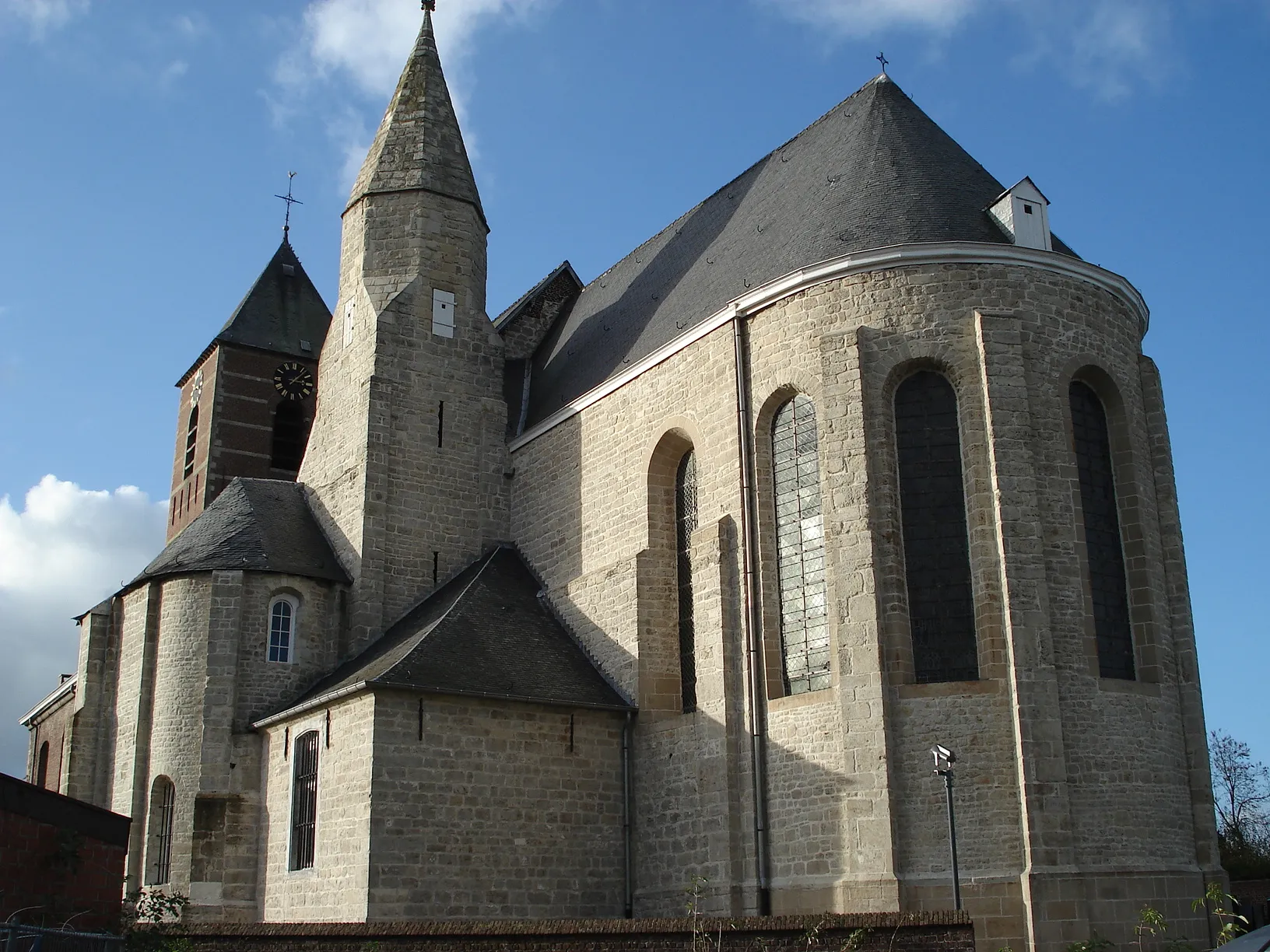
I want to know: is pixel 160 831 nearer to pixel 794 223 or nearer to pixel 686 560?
pixel 686 560

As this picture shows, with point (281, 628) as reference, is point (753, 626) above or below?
below

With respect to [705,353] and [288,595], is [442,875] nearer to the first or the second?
[288,595]

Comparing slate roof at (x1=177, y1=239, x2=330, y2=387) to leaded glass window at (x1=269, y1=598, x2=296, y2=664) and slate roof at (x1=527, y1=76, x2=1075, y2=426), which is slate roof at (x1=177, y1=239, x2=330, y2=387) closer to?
slate roof at (x1=527, y1=76, x2=1075, y2=426)

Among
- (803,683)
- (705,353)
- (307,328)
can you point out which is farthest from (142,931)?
(307,328)

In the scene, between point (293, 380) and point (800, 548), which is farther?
point (293, 380)

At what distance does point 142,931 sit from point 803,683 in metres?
8.25

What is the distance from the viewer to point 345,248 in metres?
25.4

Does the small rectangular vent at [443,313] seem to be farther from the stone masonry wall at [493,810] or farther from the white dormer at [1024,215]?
the white dormer at [1024,215]

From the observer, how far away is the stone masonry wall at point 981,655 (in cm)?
1534

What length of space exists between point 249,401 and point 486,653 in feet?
49.4

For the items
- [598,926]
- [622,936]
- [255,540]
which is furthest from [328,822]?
[622,936]

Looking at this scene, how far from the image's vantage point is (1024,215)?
59.8 ft

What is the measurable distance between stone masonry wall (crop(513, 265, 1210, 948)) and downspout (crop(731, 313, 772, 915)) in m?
0.17

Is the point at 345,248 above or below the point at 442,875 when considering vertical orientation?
above
